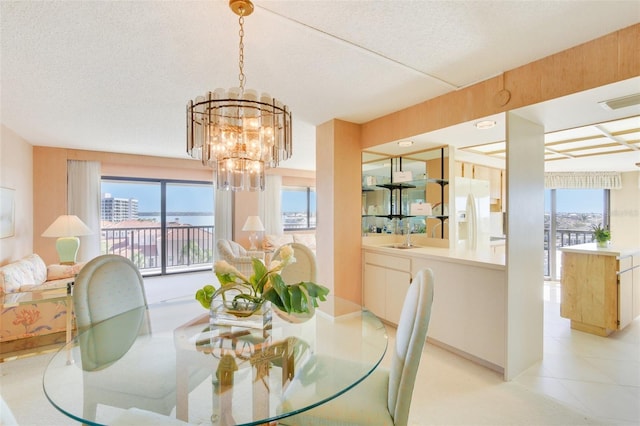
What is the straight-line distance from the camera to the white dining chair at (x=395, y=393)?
1.21 meters

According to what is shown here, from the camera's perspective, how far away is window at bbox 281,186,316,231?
24.7 ft

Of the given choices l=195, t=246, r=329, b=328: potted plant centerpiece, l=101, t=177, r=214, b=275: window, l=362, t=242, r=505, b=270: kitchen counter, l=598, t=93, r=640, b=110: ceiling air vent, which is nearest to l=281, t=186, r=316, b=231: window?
l=101, t=177, r=214, b=275: window

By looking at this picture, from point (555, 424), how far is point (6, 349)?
443 cm

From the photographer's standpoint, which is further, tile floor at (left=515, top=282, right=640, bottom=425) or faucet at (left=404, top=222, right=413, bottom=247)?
faucet at (left=404, top=222, right=413, bottom=247)

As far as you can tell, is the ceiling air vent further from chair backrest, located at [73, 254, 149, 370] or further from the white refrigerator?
chair backrest, located at [73, 254, 149, 370]

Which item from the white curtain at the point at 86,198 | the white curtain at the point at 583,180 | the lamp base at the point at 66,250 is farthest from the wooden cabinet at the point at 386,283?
the white curtain at the point at 86,198

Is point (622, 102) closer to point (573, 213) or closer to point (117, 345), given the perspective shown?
point (117, 345)

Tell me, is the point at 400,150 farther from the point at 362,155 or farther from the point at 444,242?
the point at 444,242

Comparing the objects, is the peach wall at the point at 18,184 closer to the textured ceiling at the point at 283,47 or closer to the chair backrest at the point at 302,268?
the textured ceiling at the point at 283,47

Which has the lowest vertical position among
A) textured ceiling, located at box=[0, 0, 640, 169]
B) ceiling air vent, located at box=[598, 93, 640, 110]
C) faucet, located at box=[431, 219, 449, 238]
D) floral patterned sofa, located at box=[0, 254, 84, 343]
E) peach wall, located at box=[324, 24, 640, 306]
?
floral patterned sofa, located at box=[0, 254, 84, 343]

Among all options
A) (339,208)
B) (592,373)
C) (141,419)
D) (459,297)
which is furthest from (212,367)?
(592,373)

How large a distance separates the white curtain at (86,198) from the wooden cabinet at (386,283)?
4.94 m

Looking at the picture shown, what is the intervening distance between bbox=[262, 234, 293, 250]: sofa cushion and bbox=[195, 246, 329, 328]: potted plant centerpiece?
477 centimetres

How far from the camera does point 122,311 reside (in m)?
1.97
